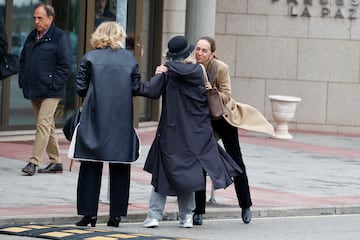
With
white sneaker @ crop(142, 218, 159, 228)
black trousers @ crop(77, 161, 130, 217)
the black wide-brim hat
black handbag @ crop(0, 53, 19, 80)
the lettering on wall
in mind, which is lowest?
white sneaker @ crop(142, 218, 159, 228)

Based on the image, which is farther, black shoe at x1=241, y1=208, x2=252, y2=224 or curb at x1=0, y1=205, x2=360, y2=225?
black shoe at x1=241, y1=208, x2=252, y2=224

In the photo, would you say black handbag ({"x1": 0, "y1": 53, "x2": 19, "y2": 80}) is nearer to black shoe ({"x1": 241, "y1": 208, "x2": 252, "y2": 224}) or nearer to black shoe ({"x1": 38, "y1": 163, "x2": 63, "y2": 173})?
black shoe ({"x1": 38, "y1": 163, "x2": 63, "y2": 173})

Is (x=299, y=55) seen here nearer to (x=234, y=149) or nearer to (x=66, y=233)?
(x=234, y=149)

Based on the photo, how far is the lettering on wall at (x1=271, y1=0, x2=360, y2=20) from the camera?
22.2 meters

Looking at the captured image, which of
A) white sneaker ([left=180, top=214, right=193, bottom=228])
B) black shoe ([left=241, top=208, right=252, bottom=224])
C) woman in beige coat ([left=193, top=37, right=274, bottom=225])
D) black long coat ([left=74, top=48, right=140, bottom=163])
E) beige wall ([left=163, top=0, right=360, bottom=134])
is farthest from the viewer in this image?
beige wall ([left=163, top=0, right=360, bottom=134])

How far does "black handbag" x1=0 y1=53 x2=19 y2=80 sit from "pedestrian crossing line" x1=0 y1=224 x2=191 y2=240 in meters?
1.88

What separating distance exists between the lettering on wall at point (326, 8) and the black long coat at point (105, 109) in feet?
38.4

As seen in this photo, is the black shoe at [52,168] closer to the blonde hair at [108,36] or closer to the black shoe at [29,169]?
the black shoe at [29,169]

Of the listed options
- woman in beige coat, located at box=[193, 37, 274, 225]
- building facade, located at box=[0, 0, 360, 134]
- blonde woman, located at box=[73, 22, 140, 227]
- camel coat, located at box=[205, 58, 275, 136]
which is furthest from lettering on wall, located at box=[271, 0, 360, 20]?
blonde woman, located at box=[73, 22, 140, 227]

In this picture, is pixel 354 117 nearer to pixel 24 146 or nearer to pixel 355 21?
pixel 355 21

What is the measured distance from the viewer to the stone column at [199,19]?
15252mm

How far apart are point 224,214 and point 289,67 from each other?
10.5 m

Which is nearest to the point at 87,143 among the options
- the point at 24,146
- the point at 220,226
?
the point at 220,226

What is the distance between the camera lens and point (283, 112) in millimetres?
20812
